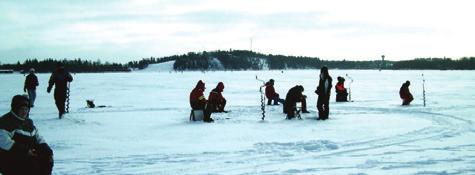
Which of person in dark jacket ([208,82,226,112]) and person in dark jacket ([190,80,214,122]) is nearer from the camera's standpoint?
person in dark jacket ([190,80,214,122])

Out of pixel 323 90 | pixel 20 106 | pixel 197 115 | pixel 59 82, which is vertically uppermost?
pixel 59 82

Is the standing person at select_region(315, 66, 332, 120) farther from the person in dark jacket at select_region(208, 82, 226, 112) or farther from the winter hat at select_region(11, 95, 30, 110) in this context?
the winter hat at select_region(11, 95, 30, 110)

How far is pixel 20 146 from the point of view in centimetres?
461

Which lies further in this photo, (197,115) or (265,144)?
(197,115)

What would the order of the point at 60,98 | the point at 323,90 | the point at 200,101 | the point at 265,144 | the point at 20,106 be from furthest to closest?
the point at 323,90 → the point at 60,98 → the point at 200,101 → the point at 265,144 → the point at 20,106

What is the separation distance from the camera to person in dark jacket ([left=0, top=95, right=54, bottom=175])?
4.55 metres

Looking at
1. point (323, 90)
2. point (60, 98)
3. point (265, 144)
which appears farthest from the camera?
point (323, 90)

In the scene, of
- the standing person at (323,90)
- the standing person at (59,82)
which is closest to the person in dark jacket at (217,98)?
the standing person at (323,90)

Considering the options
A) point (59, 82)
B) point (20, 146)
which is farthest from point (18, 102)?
point (59, 82)

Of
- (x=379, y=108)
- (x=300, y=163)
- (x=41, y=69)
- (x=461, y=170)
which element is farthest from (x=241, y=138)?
(x=41, y=69)

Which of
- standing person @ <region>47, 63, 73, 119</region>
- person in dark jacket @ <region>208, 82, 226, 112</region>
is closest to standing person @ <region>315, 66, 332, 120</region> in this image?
person in dark jacket @ <region>208, 82, 226, 112</region>

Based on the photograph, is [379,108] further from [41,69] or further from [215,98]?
[41,69]

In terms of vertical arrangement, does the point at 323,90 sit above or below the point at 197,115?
above

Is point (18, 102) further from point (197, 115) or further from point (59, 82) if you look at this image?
point (59, 82)
